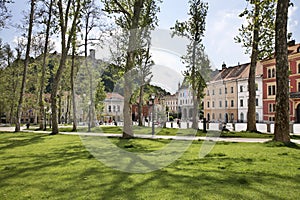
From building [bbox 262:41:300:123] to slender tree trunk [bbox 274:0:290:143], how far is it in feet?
100

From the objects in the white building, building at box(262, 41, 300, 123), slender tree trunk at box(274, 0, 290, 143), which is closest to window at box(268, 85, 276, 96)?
building at box(262, 41, 300, 123)

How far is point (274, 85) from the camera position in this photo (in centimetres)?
Result: 4847

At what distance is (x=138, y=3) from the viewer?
1803cm

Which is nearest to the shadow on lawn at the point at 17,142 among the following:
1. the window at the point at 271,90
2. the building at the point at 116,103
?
the building at the point at 116,103

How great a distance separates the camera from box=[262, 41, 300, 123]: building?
146ft

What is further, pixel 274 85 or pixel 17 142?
pixel 274 85

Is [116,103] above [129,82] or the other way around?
the other way around

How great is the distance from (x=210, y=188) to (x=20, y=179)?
396 cm

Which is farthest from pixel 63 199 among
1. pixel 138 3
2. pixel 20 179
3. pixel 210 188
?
pixel 138 3

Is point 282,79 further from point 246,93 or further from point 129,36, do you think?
point 246,93

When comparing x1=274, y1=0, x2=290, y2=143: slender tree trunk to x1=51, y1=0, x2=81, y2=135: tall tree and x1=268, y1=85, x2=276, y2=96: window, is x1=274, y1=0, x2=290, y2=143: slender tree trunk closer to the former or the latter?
x1=51, y1=0, x2=81, y2=135: tall tree

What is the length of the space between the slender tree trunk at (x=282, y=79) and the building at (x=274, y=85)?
30.6 m

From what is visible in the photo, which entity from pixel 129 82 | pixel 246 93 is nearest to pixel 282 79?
pixel 129 82

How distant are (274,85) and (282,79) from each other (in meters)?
38.0
